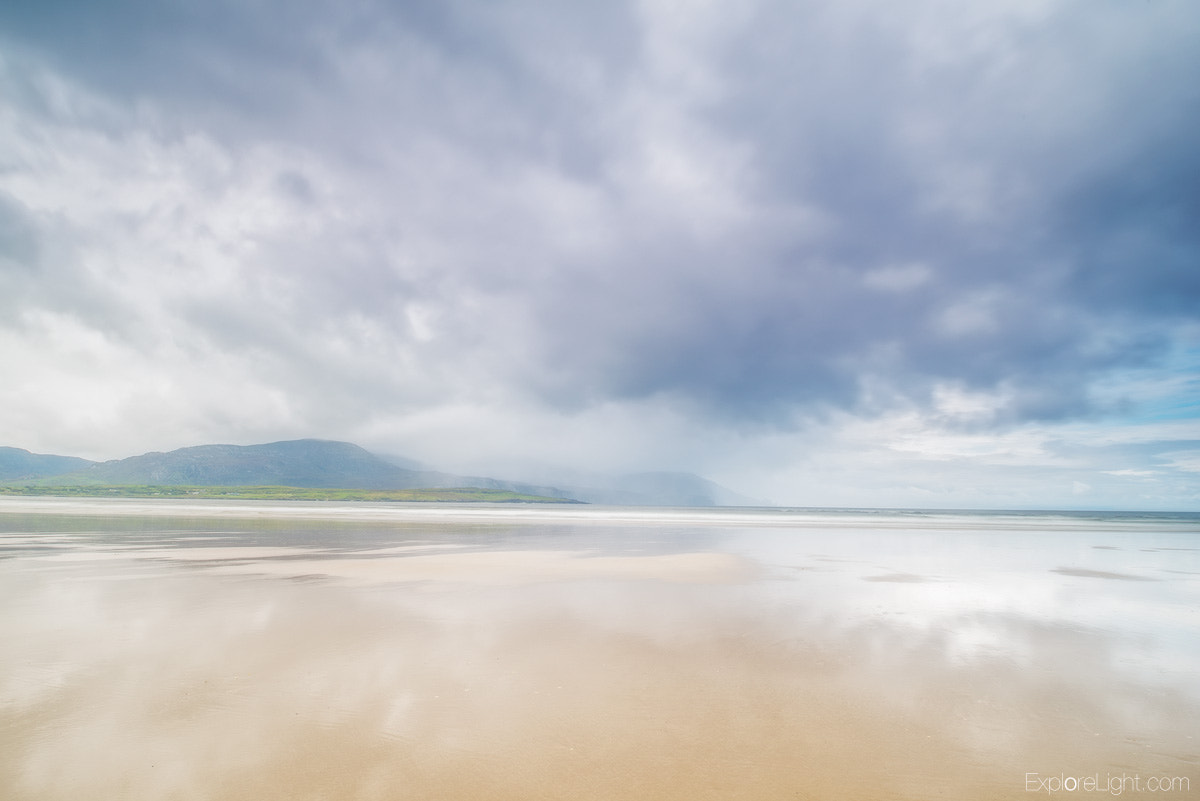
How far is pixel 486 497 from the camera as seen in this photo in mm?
198000

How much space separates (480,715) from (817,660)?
22.5 feet

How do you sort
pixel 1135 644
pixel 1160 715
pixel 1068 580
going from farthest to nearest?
pixel 1068 580
pixel 1135 644
pixel 1160 715

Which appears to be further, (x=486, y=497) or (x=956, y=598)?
(x=486, y=497)

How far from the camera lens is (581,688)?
9.12 m

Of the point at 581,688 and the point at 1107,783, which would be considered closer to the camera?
the point at 1107,783

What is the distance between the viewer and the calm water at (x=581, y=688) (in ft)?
20.9

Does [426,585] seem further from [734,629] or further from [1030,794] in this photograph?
[1030,794]

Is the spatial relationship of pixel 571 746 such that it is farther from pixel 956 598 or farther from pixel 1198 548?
pixel 1198 548

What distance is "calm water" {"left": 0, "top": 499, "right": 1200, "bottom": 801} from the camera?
637cm

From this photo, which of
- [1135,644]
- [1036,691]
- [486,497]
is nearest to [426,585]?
[1036,691]

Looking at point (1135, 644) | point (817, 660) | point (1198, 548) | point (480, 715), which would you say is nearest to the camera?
point (480, 715)

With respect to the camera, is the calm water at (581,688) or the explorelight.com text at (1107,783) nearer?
the calm water at (581,688)

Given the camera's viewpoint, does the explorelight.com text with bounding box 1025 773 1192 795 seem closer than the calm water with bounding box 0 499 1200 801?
No

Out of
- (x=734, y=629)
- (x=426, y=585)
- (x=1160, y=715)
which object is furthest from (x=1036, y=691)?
(x=426, y=585)
